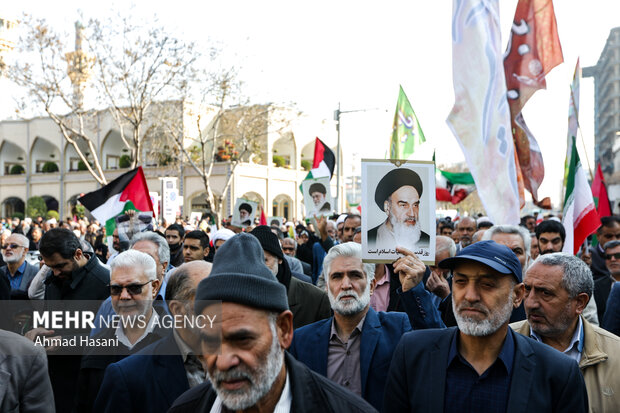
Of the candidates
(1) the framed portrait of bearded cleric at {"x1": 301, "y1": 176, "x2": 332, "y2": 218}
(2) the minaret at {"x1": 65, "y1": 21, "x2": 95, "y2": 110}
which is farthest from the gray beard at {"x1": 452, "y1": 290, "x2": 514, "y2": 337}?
(2) the minaret at {"x1": 65, "y1": 21, "x2": 95, "y2": 110}

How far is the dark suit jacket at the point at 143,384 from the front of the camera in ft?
9.66

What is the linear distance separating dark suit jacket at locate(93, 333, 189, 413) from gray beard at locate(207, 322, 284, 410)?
33.8 inches

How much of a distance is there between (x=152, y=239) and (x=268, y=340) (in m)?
3.73

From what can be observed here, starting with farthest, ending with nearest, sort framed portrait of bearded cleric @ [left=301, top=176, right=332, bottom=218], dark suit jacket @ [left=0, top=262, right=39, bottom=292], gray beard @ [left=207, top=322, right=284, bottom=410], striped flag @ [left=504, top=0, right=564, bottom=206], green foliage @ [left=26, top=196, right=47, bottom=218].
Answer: green foliage @ [left=26, top=196, right=47, bottom=218] → framed portrait of bearded cleric @ [left=301, top=176, right=332, bottom=218] → striped flag @ [left=504, top=0, right=564, bottom=206] → dark suit jacket @ [left=0, top=262, right=39, bottom=292] → gray beard @ [left=207, top=322, right=284, bottom=410]

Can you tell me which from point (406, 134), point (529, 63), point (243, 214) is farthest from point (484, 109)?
point (243, 214)

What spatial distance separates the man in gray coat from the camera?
2.93 m

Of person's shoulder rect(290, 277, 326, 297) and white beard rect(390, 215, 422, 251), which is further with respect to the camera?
person's shoulder rect(290, 277, 326, 297)

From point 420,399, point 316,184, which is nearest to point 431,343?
point 420,399

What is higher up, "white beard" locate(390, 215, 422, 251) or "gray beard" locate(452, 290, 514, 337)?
"white beard" locate(390, 215, 422, 251)

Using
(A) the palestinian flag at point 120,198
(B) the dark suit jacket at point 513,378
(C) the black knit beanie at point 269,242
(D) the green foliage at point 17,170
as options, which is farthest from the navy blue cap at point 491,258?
(D) the green foliage at point 17,170

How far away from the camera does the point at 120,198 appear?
374 inches

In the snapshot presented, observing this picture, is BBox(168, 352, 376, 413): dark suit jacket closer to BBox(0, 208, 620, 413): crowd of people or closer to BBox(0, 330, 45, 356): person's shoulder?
BBox(0, 208, 620, 413): crowd of people

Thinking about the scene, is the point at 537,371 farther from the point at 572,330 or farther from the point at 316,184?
the point at 316,184

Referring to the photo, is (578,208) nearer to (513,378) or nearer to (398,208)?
(398,208)
